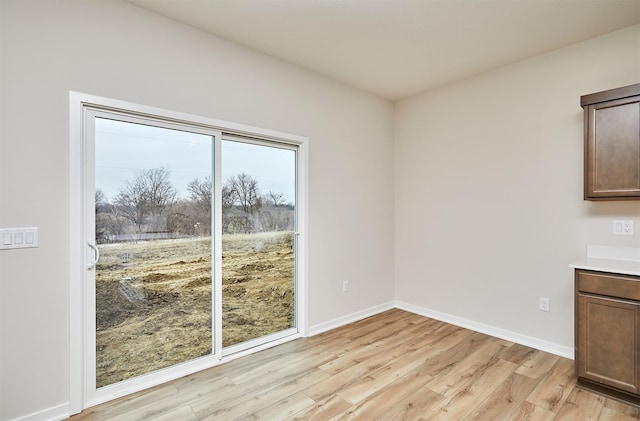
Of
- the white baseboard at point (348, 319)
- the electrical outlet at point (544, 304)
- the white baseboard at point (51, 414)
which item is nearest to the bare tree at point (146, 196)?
the white baseboard at point (51, 414)

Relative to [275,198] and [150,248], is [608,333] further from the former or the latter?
[150,248]

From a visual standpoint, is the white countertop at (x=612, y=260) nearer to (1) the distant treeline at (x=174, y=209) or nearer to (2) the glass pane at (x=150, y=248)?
(1) the distant treeline at (x=174, y=209)

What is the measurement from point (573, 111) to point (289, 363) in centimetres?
330

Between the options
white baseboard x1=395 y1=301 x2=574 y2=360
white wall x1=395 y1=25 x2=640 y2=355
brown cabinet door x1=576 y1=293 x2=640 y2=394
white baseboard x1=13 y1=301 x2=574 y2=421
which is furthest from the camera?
white baseboard x1=395 y1=301 x2=574 y2=360

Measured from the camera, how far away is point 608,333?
2.17 meters

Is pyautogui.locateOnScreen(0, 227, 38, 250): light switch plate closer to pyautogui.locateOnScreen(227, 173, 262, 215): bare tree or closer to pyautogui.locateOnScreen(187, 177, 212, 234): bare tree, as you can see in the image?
pyautogui.locateOnScreen(187, 177, 212, 234): bare tree

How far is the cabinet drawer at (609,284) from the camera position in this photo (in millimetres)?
2082

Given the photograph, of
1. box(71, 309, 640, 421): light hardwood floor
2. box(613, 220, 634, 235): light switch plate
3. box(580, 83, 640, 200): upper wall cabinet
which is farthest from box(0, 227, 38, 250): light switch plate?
box(613, 220, 634, 235): light switch plate

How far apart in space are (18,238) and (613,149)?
4061 mm

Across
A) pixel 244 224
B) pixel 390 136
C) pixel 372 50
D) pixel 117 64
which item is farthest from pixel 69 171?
pixel 390 136

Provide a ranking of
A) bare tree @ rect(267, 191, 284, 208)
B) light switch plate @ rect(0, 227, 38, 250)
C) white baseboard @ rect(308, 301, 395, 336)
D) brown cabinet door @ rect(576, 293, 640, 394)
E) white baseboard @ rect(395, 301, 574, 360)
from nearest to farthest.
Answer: light switch plate @ rect(0, 227, 38, 250) < brown cabinet door @ rect(576, 293, 640, 394) < white baseboard @ rect(395, 301, 574, 360) < bare tree @ rect(267, 191, 284, 208) < white baseboard @ rect(308, 301, 395, 336)

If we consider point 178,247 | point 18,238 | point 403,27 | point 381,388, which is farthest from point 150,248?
point 403,27

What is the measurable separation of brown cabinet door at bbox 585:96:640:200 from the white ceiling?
0.70m

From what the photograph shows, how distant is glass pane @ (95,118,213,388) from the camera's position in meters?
2.20
